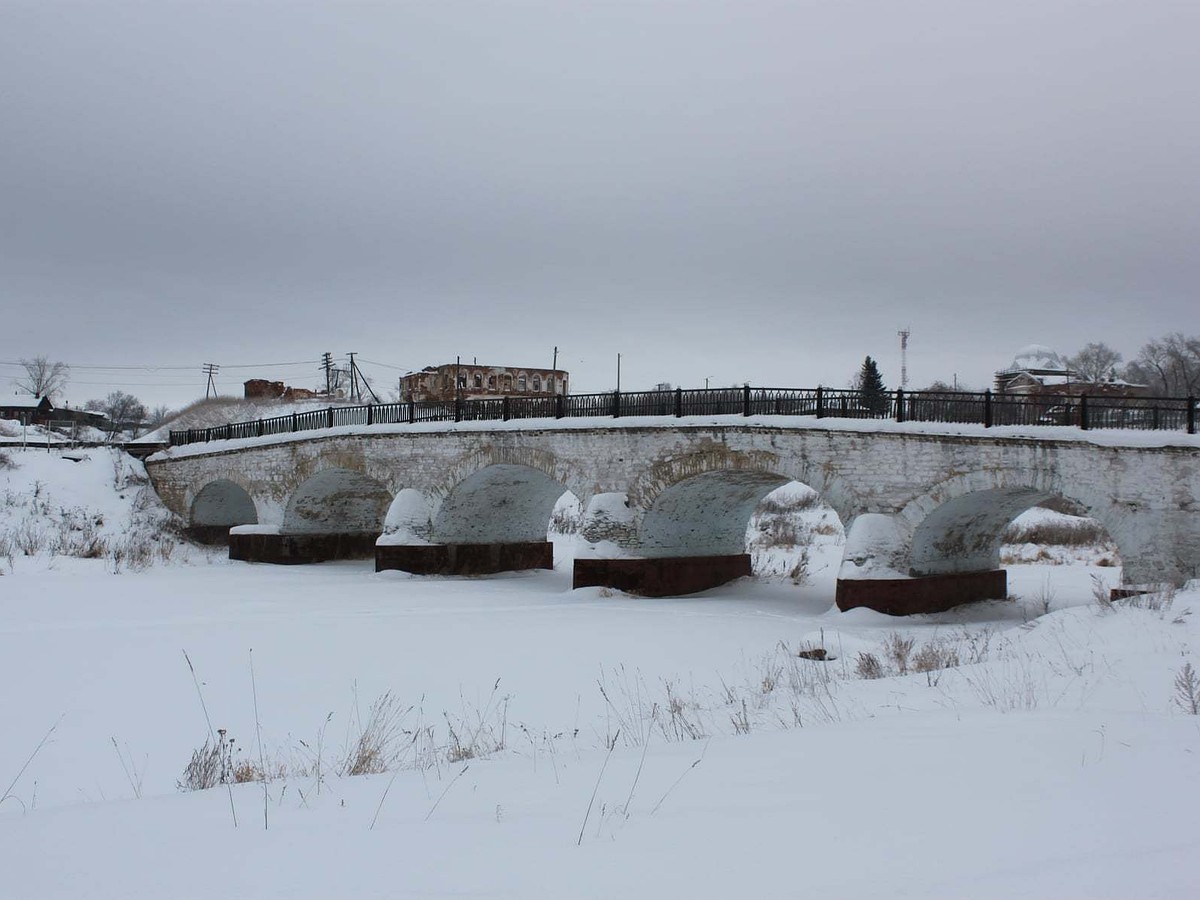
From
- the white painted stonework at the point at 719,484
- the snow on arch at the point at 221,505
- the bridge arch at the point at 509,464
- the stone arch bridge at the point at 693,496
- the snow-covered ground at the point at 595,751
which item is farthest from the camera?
the snow on arch at the point at 221,505

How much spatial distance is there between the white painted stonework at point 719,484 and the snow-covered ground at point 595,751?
6.18 ft

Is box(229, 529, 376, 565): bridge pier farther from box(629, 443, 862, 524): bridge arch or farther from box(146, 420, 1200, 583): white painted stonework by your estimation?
box(629, 443, 862, 524): bridge arch

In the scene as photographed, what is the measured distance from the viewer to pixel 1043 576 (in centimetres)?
2156

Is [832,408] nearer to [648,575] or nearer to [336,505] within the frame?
[648,575]

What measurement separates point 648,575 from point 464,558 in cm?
602

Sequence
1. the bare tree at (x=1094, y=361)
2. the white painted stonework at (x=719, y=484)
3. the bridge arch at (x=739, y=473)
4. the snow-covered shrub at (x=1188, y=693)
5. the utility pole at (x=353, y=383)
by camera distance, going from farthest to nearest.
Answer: the bare tree at (x=1094, y=361)
the utility pole at (x=353, y=383)
the bridge arch at (x=739, y=473)
the white painted stonework at (x=719, y=484)
the snow-covered shrub at (x=1188, y=693)

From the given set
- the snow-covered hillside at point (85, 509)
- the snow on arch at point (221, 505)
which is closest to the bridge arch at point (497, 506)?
the snow-covered hillside at point (85, 509)

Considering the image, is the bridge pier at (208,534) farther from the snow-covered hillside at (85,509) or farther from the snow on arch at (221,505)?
the snow-covered hillside at (85,509)

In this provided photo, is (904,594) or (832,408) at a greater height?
(832,408)

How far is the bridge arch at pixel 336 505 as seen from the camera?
2622 cm

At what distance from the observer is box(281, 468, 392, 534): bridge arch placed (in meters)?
26.2

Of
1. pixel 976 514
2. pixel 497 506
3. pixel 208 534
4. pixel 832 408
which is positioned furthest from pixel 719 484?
pixel 208 534

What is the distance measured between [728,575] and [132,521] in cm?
2086

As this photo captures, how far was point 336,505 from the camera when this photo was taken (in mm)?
27797
